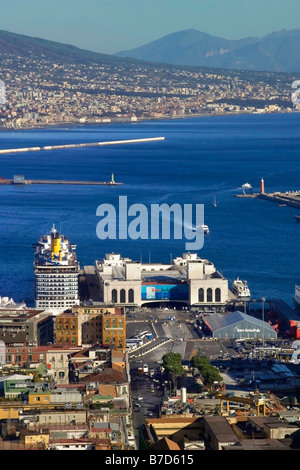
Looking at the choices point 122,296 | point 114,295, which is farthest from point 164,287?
point 114,295

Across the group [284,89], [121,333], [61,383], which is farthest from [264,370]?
[284,89]

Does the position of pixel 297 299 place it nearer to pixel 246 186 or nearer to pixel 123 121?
pixel 246 186

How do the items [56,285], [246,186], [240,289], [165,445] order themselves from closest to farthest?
[165,445]
[56,285]
[240,289]
[246,186]

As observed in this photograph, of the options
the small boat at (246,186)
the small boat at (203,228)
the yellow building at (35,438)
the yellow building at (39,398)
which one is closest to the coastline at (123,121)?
the small boat at (246,186)

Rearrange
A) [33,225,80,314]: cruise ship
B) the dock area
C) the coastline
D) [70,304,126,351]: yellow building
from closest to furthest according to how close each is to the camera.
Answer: [70,304,126,351]: yellow building
[33,225,80,314]: cruise ship
the dock area
the coastline

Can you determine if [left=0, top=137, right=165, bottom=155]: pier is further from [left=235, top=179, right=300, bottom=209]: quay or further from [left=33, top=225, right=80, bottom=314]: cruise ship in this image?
[left=33, top=225, right=80, bottom=314]: cruise ship

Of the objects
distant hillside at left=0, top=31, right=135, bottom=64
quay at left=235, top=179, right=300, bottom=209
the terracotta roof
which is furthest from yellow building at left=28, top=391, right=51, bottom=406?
distant hillside at left=0, top=31, right=135, bottom=64

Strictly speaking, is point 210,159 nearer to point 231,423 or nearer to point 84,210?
point 84,210
